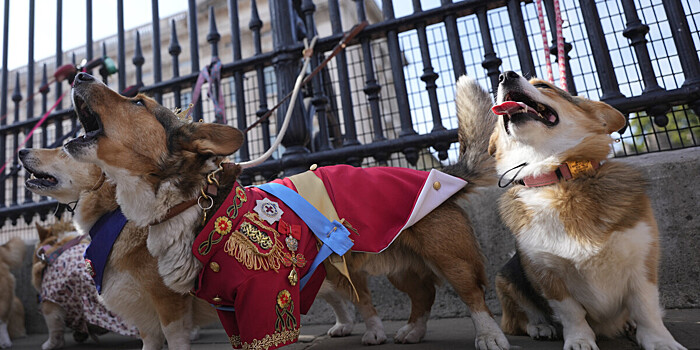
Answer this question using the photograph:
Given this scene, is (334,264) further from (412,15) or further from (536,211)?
(412,15)

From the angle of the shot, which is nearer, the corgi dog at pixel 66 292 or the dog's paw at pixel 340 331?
the dog's paw at pixel 340 331

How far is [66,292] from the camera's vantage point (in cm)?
304

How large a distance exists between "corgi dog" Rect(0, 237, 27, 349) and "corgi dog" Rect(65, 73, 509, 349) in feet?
9.15

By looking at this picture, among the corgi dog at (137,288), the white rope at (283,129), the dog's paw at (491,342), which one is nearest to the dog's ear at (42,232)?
the corgi dog at (137,288)

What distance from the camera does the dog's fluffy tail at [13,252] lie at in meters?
3.96

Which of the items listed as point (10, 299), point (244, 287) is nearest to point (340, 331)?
point (244, 287)

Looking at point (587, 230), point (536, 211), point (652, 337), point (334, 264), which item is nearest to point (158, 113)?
point (334, 264)

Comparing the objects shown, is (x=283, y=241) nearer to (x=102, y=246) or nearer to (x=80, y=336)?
(x=102, y=246)

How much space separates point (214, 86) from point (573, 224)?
→ 3272 mm

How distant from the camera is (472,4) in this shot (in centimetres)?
322

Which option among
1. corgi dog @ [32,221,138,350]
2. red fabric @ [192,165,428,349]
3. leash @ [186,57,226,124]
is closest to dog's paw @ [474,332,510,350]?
red fabric @ [192,165,428,349]

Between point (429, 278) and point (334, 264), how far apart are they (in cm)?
74

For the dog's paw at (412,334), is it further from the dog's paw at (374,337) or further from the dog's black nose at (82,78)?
the dog's black nose at (82,78)

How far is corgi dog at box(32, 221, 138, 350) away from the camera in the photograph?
9.61 feet
